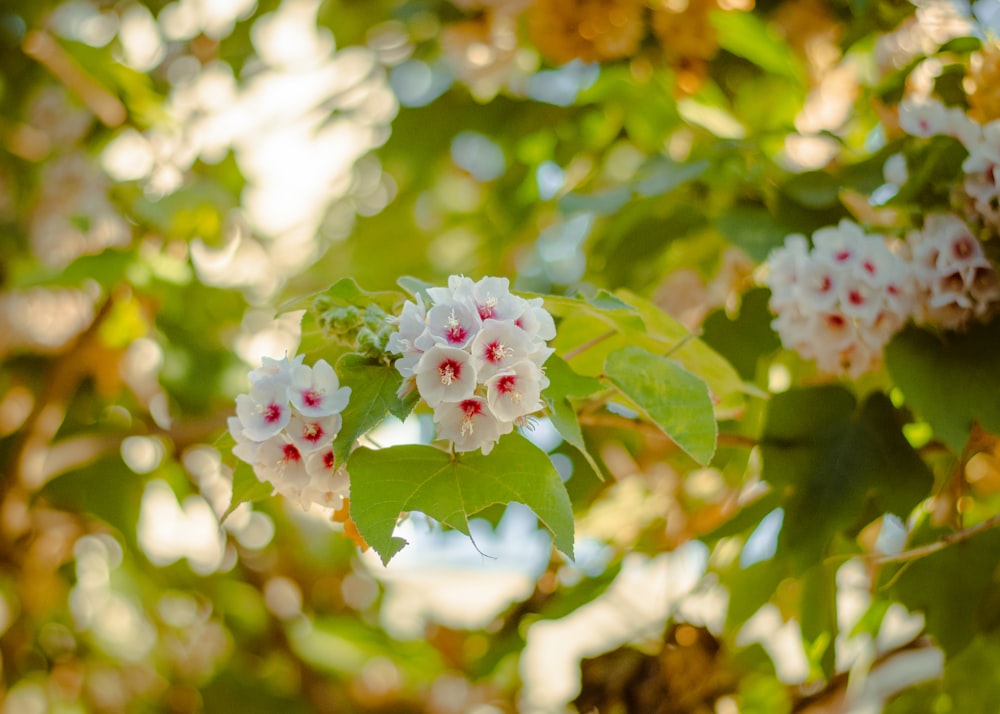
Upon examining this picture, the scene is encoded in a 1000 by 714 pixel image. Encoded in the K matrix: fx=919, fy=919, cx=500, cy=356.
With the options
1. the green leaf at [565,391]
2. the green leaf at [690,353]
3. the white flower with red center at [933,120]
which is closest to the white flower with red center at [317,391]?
the green leaf at [565,391]

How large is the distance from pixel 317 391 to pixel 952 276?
464 mm

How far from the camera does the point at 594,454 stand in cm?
93

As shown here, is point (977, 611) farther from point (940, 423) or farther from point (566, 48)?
point (566, 48)

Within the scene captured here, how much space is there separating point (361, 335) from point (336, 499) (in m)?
0.10

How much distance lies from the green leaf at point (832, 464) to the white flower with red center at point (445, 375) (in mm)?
334

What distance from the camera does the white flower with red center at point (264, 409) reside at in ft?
1.55

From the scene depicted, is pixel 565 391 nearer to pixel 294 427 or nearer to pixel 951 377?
pixel 294 427

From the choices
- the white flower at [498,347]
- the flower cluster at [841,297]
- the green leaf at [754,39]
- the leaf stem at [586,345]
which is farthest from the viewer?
the green leaf at [754,39]

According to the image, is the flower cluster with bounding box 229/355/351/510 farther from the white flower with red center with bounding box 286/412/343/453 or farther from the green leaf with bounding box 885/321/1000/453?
the green leaf with bounding box 885/321/1000/453

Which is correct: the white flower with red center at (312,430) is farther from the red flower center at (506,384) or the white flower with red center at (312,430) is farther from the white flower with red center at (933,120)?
the white flower with red center at (933,120)

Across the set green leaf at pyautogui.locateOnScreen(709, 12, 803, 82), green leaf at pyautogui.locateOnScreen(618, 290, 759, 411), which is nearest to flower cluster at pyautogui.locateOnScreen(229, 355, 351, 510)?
green leaf at pyautogui.locateOnScreen(618, 290, 759, 411)

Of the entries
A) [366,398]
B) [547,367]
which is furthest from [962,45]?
[366,398]

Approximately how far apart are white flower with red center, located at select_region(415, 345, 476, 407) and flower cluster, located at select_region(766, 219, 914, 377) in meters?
0.34

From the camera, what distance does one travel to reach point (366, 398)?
1.53 ft
